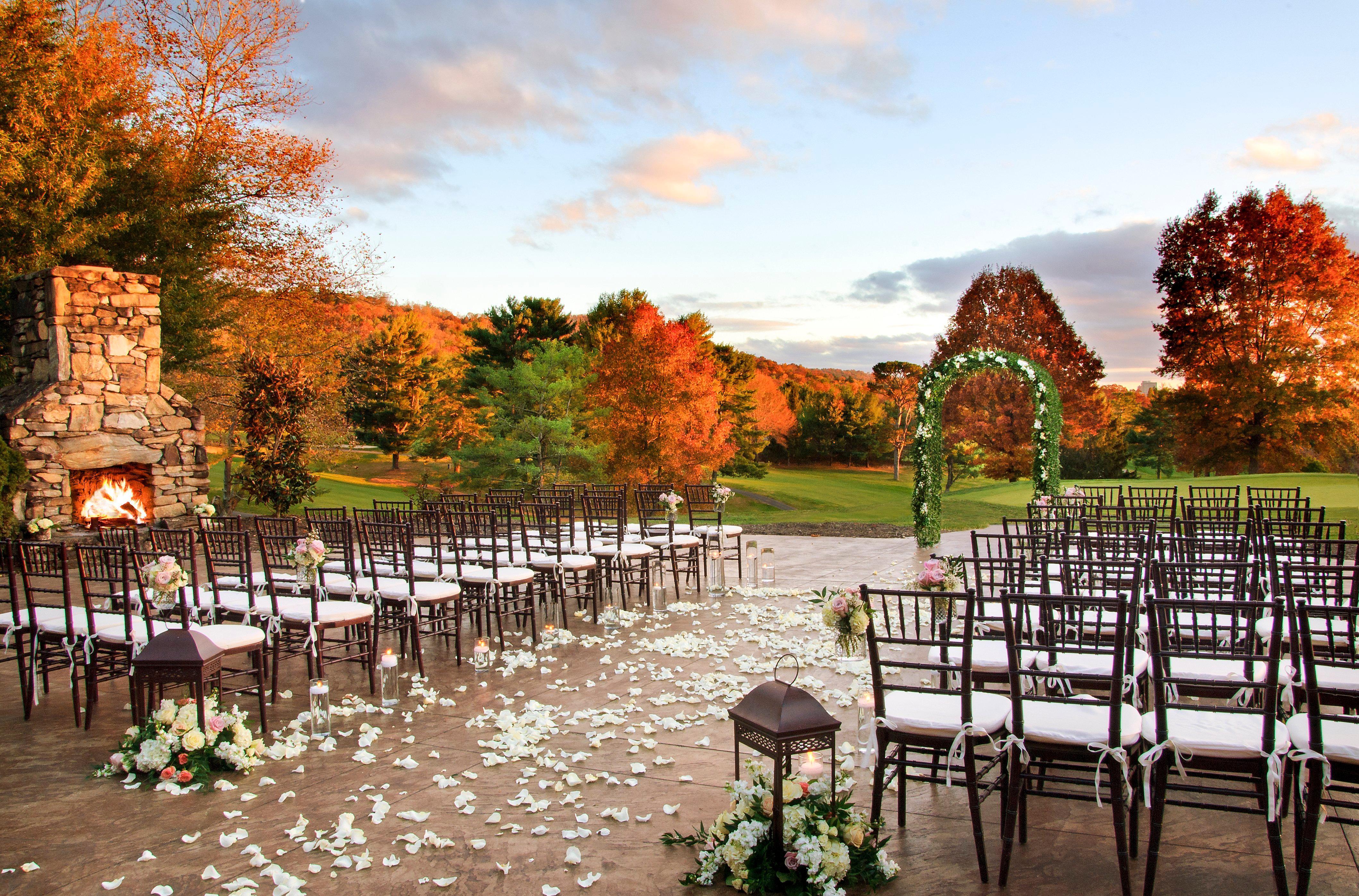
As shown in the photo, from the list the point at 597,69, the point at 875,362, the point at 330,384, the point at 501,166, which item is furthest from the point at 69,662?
the point at 875,362

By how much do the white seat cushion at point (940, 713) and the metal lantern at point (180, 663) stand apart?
11.3 feet

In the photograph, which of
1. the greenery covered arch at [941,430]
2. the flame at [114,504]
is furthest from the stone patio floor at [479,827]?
the flame at [114,504]

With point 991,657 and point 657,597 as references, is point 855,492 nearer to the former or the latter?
point 657,597

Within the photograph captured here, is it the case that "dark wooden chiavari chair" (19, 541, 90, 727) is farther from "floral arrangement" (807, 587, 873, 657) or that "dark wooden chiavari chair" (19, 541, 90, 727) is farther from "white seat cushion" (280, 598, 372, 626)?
"floral arrangement" (807, 587, 873, 657)

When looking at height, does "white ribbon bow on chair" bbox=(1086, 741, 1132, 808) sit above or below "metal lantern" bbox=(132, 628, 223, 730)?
below

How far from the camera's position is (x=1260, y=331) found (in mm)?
23250

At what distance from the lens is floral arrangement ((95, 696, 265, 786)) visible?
3.98 metres

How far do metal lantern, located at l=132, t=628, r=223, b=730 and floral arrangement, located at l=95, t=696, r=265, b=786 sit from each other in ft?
0.21

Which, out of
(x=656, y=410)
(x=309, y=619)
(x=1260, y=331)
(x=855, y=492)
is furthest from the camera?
(x=855, y=492)

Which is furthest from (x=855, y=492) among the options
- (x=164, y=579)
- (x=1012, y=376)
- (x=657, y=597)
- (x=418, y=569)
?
(x=164, y=579)

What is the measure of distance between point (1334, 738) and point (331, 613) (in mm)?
5279

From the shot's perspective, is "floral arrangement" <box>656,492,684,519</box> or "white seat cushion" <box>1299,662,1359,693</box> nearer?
"white seat cushion" <box>1299,662,1359,693</box>

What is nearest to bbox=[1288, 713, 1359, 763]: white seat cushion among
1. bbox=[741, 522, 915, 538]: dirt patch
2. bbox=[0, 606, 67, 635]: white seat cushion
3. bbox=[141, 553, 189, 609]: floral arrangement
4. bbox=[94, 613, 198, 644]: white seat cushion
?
bbox=[141, 553, 189, 609]: floral arrangement

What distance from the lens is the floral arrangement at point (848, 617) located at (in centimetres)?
308
